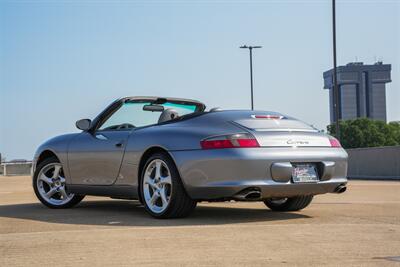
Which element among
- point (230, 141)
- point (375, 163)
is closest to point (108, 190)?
point (230, 141)

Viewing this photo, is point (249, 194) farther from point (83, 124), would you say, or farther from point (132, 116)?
point (83, 124)

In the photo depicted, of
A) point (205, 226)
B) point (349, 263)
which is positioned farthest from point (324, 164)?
point (349, 263)

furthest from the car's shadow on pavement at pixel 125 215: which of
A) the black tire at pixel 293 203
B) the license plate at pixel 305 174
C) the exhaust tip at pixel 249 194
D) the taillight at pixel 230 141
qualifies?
the taillight at pixel 230 141

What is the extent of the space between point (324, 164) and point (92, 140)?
295 centimetres

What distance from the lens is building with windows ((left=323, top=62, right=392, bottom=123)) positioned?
450ft

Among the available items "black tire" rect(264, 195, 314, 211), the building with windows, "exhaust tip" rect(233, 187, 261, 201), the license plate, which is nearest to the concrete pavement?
"black tire" rect(264, 195, 314, 211)

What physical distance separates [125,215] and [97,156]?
918 mm

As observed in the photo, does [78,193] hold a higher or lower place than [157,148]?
lower

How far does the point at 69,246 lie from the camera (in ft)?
17.1

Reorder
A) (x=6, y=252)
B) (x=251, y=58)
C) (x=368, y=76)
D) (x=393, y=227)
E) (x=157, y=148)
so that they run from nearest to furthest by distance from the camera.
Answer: (x=6, y=252)
(x=393, y=227)
(x=157, y=148)
(x=251, y=58)
(x=368, y=76)

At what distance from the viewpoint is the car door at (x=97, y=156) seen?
7828mm

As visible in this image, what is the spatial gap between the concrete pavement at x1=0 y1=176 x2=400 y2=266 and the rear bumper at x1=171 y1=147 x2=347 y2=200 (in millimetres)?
327

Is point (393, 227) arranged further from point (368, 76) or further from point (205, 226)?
point (368, 76)

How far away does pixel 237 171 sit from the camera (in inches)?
257
